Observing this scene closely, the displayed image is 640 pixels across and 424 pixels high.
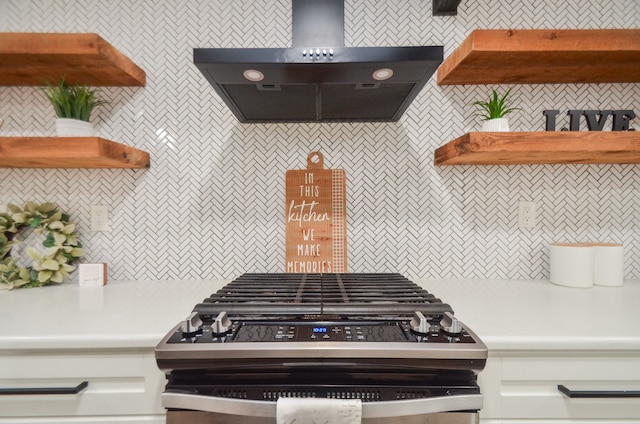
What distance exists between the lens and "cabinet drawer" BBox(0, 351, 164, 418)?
89 centimetres

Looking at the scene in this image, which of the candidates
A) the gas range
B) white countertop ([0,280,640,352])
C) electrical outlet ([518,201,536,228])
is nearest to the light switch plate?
white countertop ([0,280,640,352])

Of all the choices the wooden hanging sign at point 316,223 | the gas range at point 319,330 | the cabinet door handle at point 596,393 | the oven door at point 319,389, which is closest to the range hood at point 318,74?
the wooden hanging sign at point 316,223

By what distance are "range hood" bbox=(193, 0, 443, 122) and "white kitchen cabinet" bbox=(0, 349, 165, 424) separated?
892 millimetres

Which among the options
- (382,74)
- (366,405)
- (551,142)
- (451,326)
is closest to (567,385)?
(451,326)

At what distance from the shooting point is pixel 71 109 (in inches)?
54.9

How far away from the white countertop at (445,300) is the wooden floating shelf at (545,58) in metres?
0.94

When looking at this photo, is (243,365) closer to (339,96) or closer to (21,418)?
(21,418)

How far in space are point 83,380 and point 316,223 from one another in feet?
3.36

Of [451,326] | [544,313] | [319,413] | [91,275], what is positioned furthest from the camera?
[91,275]

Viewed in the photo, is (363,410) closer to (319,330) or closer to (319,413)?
(319,413)

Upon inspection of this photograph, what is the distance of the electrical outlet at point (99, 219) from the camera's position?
1.58 m

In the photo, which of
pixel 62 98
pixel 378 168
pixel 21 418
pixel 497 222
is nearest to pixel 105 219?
pixel 62 98

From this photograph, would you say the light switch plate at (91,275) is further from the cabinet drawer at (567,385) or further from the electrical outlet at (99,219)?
the cabinet drawer at (567,385)

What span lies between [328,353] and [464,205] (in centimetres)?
114
